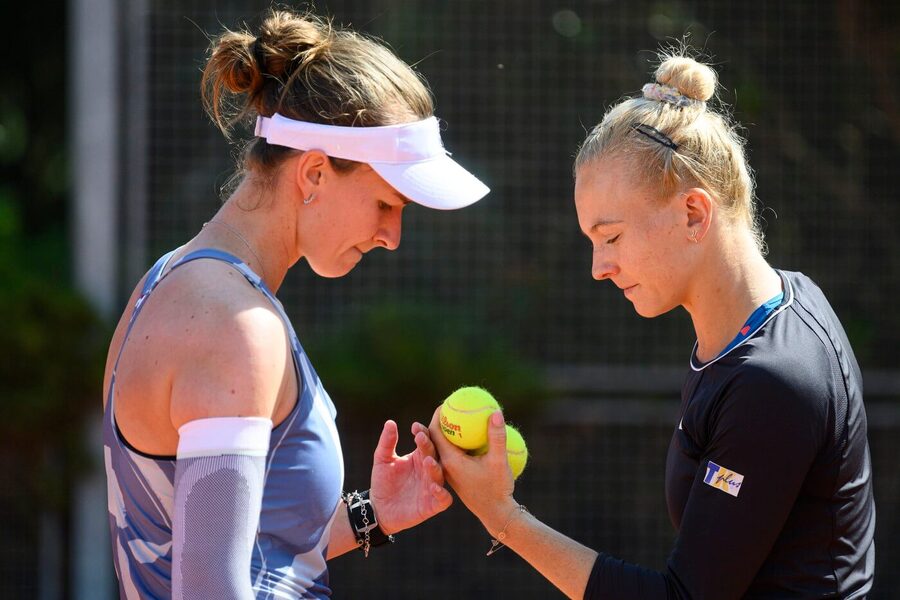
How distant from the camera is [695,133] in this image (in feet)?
7.26

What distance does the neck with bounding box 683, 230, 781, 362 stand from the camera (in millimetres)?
2141

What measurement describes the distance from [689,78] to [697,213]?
0.32m

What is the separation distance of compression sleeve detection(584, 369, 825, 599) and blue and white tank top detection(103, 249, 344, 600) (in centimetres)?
69

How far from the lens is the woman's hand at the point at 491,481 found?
227 centimetres

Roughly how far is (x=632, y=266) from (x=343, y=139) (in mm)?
655

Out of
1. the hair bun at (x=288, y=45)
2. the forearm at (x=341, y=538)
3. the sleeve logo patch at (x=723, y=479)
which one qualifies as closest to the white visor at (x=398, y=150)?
the hair bun at (x=288, y=45)

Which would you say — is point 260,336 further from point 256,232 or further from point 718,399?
point 718,399

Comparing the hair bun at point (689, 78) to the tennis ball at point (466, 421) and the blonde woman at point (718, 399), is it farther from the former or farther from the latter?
the tennis ball at point (466, 421)

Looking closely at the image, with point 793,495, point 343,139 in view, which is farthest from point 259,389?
point 793,495

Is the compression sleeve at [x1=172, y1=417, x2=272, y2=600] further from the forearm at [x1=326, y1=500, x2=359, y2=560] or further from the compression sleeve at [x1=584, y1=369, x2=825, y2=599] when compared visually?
the compression sleeve at [x1=584, y1=369, x2=825, y2=599]

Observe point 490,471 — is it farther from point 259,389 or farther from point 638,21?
point 638,21

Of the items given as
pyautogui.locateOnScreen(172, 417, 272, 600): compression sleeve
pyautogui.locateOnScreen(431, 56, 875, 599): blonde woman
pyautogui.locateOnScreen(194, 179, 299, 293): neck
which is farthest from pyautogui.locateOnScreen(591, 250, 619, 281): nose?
pyautogui.locateOnScreen(172, 417, 272, 600): compression sleeve

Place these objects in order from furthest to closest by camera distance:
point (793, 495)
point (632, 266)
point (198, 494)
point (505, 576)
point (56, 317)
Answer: point (505, 576), point (56, 317), point (632, 266), point (793, 495), point (198, 494)

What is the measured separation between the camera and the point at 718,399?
6.57ft
